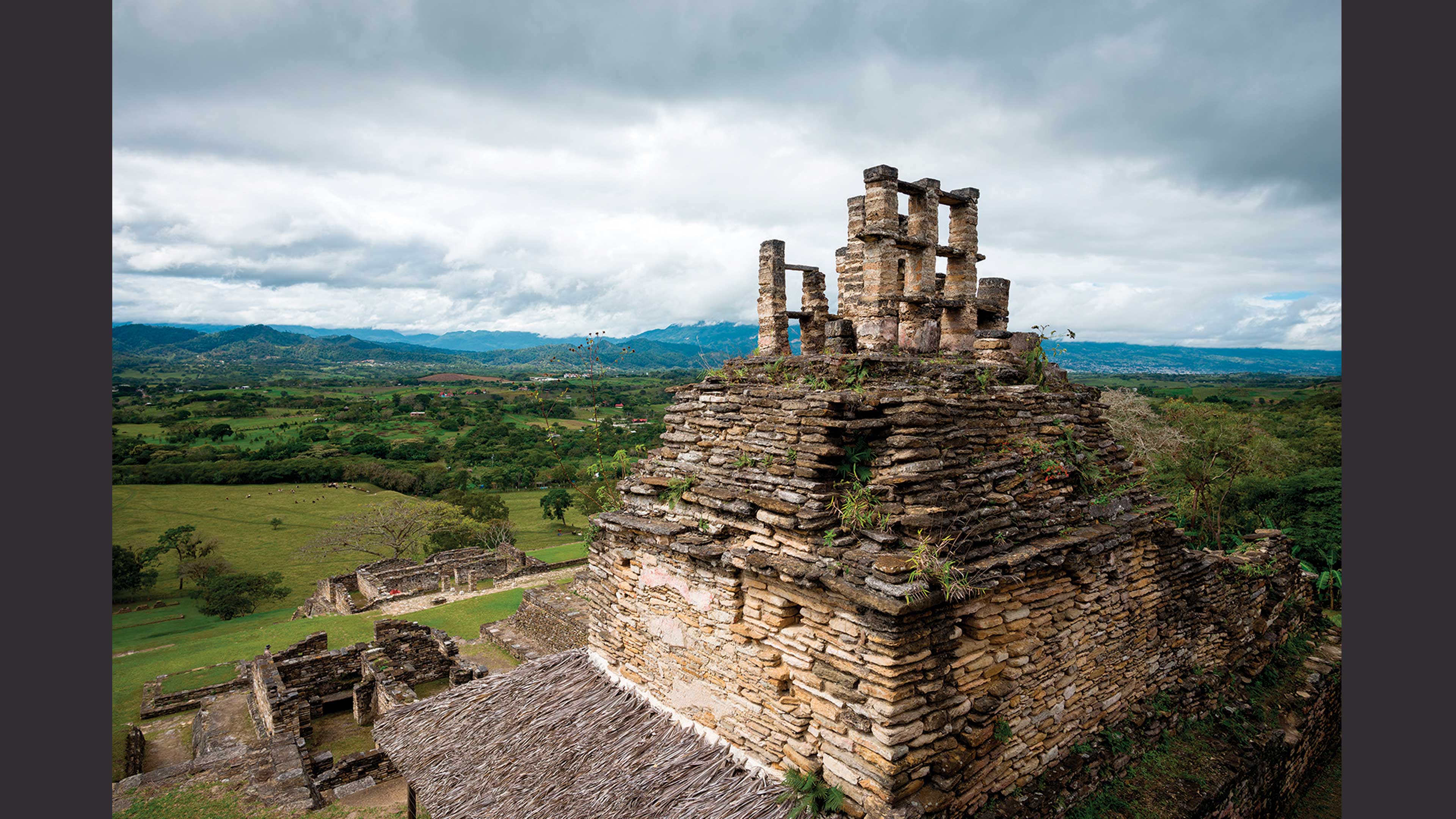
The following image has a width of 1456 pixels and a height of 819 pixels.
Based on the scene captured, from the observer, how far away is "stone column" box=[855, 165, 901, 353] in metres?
7.27

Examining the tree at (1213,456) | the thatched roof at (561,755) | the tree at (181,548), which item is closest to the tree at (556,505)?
the tree at (181,548)

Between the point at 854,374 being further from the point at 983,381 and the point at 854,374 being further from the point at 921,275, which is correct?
the point at 921,275

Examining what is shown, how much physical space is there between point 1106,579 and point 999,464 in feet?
7.39

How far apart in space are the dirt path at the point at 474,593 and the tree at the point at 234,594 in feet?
39.0

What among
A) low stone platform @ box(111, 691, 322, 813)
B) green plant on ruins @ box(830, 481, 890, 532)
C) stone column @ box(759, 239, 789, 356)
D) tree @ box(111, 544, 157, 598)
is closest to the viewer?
green plant on ruins @ box(830, 481, 890, 532)

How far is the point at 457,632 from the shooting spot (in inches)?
852

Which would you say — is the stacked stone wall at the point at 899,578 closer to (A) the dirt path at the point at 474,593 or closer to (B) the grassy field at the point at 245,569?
(A) the dirt path at the point at 474,593

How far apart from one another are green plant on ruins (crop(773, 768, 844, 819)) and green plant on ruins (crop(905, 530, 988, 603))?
2167mm

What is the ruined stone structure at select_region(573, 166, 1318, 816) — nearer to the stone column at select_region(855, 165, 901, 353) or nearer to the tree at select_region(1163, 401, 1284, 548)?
the stone column at select_region(855, 165, 901, 353)

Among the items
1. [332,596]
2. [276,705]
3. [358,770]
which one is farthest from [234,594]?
[358,770]

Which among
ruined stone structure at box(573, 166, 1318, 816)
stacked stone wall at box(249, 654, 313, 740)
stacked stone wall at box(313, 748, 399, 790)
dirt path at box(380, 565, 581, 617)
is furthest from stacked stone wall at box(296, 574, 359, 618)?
ruined stone structure at box(573, 166, 1318, 816)

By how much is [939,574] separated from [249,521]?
58.1 m

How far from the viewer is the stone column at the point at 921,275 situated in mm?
7848

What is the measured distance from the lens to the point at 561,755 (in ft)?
25.4
